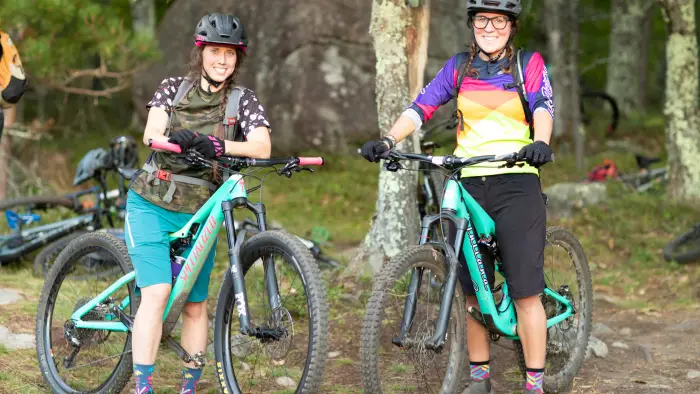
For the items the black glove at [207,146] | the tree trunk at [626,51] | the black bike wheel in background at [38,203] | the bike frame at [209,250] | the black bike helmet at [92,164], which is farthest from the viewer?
the tree trunk at [626,51]

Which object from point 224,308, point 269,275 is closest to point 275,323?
point 269,275

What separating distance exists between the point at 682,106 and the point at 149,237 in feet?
22.2

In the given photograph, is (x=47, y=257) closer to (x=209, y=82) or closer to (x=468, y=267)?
(x=209, y=82)

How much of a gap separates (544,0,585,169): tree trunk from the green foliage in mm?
5576

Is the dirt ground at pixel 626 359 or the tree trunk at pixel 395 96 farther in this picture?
the tree trunk at pixel 395 96

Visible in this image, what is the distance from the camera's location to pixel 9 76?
6445mm

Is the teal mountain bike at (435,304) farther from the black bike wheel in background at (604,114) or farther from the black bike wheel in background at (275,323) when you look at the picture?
the black bike wheel in background at (604,114)

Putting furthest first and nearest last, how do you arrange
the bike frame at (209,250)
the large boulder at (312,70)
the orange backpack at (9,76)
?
1. the large boulder at (312,70)
2. the orange backpack at (9,76)
3. the bike frame at (209,250)

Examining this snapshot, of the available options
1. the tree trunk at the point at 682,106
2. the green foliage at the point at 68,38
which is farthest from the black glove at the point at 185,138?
the tree trunk at the point at 682,106

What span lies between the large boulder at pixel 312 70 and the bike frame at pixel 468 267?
7.49m

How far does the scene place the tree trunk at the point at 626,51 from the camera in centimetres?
1609

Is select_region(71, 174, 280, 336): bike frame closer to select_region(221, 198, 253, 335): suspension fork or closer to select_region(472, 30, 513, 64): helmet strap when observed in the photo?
select_region(221, 198, 253, 335): suspension fork

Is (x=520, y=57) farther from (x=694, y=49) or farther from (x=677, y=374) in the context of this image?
(x=694, y=49)

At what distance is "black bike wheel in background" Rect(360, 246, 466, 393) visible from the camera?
397cm
